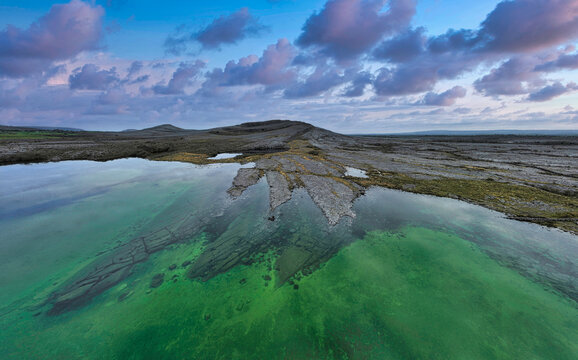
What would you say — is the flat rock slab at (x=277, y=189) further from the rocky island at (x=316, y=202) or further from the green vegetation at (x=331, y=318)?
the green vegetation at (x=331, y=318)

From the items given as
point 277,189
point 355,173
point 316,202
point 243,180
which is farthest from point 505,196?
point 243,180

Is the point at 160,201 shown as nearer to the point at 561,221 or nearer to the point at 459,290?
the point at 459,290

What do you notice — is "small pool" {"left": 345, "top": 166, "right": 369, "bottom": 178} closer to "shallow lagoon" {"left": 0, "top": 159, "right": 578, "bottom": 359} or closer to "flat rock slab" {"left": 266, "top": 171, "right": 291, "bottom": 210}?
"flat rock slab" {"left": 266, "top": 171, "right": 291, "bottom": 210}

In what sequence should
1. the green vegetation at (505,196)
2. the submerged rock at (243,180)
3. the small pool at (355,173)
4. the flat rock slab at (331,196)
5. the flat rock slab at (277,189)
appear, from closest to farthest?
1. the green vegetation at (505,196)
2. the flat rock slab at (331,196)
3. the flat rock slab at (277,189)
4. the submerged rock at (243,180)
5. the small pool at (355,173)

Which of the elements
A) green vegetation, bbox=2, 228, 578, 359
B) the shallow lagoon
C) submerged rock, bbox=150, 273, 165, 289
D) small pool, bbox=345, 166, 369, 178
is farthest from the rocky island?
submerged rock, bbox=150, 273, 165, 289

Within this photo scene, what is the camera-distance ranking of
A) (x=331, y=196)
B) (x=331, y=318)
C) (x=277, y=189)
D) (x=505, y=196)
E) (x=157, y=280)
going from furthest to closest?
(x=277, y=189)
(x=331, y=196)
(x=505, y=196)
(x=157, y=280)
(x=331, y=318)

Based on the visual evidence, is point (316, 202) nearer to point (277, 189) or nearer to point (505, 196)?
point (277, 189)

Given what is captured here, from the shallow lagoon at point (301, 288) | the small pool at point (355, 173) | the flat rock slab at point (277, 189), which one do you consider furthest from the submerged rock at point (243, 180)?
the small pool at point (355, 173)

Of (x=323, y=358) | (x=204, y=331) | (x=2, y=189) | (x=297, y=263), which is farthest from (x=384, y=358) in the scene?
(x=2, y=189)
